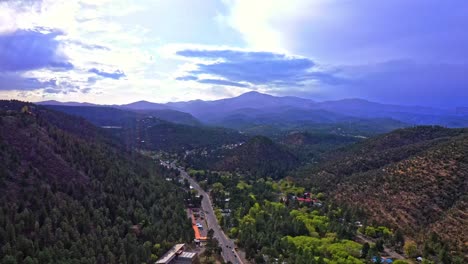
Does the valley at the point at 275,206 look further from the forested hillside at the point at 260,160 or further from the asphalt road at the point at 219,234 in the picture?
the forested hillside at the point at 260,160

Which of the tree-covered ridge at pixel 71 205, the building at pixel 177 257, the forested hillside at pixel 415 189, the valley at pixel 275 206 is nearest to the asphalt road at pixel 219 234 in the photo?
the valley at pixel 275 206

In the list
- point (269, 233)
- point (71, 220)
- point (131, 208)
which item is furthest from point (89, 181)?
point (269, 233)

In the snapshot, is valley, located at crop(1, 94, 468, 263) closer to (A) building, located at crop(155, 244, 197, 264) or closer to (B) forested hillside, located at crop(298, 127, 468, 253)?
(B) forested hillside, located at crop(298, 127, 468, 253)

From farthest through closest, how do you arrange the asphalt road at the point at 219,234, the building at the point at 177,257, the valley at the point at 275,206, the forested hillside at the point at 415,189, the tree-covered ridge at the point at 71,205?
the forested hillside at the point at 415,189, the asphalt road at the point at 219,234, the valley at the point at 275,206, the building at the point at 177,257, the tree-covered ridge at the point at 71,205

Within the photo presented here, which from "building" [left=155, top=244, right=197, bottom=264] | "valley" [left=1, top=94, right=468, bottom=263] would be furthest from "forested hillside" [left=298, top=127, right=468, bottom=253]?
"building" [left=155, top=244, right=197, bottom=264]

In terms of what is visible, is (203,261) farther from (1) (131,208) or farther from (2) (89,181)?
(2) (89,181)
